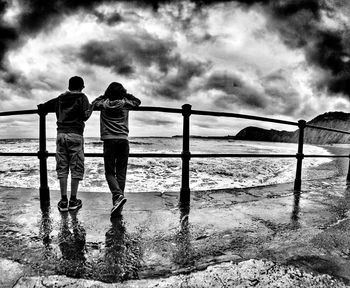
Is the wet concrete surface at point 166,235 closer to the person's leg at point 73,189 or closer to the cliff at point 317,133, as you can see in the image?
the person's leg at point 73,189

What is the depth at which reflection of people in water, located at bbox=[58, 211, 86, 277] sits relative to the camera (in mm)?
1564

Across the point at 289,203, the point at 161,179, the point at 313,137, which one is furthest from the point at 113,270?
the point at 313,137

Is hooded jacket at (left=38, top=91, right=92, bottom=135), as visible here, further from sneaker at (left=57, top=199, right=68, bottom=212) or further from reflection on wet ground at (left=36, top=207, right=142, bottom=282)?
reflection on wet ground at (left=36, top=207, right=142, bottom=282)

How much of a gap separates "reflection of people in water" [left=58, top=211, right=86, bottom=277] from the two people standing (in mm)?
487

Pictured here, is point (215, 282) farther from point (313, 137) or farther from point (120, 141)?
point (313, 137)

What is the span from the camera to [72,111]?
2869 mm

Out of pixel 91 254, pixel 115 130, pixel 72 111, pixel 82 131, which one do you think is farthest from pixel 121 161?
pixel 91 254

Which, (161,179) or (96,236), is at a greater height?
(96,236)

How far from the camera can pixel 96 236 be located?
2.09m

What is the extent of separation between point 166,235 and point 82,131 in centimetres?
162

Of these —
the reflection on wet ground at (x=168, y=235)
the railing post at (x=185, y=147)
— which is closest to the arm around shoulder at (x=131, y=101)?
the railing post at (x=185, y=147)

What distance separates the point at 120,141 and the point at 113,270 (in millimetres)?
1493

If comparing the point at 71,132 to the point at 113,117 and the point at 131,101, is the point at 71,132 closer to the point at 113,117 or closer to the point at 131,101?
the point at 113,117

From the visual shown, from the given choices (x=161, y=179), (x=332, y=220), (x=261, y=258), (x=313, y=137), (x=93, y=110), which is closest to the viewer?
(x=261, y=258)
